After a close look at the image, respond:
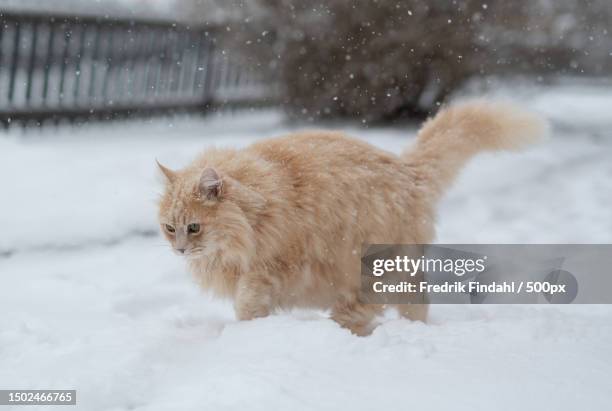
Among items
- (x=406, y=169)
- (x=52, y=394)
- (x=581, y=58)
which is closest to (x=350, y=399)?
(x=52, y=394)

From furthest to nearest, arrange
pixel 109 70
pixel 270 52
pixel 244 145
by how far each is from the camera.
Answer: pixel 270 52 < pixel 109 70 < pixel 244 145

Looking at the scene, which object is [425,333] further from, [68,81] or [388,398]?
[68,81]

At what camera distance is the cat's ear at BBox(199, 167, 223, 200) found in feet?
10.1

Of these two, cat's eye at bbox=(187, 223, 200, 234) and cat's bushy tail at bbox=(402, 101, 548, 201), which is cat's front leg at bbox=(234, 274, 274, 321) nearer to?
cat's eye at bbox=(187, 223, 200, 234)

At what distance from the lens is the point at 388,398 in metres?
2.33

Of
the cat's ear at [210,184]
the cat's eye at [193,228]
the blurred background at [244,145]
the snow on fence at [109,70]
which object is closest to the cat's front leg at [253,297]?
the blurred background at [244,145]

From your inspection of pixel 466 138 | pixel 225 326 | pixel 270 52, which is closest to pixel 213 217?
pixel 225 326

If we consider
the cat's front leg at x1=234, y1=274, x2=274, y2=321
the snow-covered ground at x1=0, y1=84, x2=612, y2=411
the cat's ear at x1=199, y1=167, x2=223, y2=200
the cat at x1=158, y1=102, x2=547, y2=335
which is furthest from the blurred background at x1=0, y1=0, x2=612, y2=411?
the cat's ear at x1=199, y1=167, x2=223, y2=200

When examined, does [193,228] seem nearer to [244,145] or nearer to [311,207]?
[311,207]

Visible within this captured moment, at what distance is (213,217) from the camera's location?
10.4 feet

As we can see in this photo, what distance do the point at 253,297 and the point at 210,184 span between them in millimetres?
594

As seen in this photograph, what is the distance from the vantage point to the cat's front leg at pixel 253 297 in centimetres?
323

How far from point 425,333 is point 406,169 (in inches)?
Result: 39.4

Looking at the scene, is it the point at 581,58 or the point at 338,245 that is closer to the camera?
the point at 338,245
